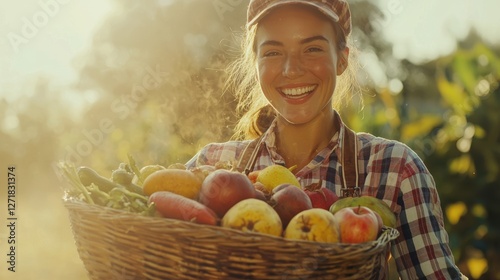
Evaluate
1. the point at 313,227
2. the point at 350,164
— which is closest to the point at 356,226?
the point at 313,227

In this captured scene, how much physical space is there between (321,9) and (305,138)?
56 centimetres

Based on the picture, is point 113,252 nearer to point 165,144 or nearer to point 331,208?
point 331,208

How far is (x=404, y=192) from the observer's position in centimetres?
247

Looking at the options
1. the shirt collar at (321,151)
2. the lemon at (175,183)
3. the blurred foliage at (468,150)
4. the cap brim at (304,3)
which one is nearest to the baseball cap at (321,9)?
the cap brim at (304,3)

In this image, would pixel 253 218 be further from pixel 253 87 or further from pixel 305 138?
pixel 253 87

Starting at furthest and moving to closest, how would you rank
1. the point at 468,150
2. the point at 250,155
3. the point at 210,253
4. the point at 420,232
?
the point at 468,150 < the point at 250,155 < the point at 420,232 < the point at 210,253

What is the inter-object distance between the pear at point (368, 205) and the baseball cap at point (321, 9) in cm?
75

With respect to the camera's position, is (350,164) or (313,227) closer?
(313,227)

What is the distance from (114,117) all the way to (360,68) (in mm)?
4229

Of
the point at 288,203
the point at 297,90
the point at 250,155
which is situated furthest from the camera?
the point at 250,155

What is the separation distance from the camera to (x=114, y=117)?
700 centimetres

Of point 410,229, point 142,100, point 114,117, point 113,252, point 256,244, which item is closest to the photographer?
point 256,244

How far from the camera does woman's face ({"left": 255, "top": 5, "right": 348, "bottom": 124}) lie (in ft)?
8.05

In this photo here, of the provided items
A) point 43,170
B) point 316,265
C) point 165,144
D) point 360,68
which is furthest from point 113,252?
point 43,170
